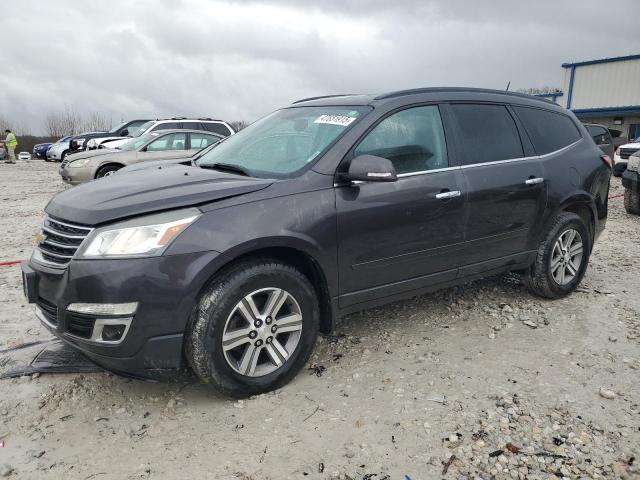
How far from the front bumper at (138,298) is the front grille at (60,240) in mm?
78

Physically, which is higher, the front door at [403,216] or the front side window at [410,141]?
the front side window at [410,141]

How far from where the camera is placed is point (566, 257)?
15.0 ft

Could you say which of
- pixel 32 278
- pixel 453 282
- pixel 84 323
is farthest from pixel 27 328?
pixel 453 282

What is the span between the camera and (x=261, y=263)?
2.88 metres

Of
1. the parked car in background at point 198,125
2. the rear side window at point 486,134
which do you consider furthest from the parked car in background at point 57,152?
the rear side window at point 486,134

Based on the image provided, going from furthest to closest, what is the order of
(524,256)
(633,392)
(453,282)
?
(524,256), (453,282), (633,392)

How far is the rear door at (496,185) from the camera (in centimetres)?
374

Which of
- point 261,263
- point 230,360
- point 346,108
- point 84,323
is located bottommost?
point 230,360

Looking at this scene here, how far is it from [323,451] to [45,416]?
1528 millimetres

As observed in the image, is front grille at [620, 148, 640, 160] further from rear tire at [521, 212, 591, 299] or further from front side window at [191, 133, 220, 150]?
rear tire at [521, 212, 591, 299]

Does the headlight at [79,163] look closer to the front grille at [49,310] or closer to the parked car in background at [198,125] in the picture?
the parked car in background at [198,125]

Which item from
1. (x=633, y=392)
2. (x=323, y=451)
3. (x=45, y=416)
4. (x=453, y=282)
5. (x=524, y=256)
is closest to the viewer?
(x=323, y=451)

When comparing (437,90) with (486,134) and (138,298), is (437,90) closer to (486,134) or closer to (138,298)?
(486,134)

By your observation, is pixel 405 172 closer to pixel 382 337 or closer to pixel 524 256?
pixel 382 337
